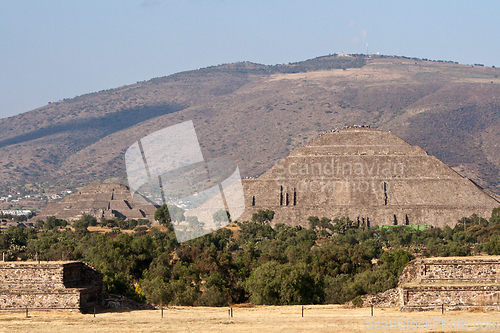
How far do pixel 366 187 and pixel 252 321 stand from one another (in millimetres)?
71673

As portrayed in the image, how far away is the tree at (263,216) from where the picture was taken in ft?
290

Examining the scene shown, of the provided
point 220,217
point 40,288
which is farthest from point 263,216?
point 40,288

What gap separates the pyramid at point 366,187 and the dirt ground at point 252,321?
2533 inches

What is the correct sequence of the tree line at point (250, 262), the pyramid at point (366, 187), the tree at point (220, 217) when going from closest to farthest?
the tree line at point (250, 262) < the tree at point (220, 217) < the pyramid at point (366, 187)

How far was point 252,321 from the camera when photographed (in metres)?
25.1

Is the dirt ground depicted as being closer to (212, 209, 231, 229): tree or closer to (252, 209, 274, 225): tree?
(212, 209, 231, 229): tree

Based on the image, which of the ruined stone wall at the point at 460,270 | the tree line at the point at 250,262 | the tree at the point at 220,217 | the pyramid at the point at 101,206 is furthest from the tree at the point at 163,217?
the ruined stone wall at the point at 460,270

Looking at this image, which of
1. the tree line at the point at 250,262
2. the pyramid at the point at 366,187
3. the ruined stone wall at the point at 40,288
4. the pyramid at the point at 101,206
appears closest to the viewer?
the ruined stone wall at the point at 40,288

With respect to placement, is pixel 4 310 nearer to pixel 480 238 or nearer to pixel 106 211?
pixel 480 238

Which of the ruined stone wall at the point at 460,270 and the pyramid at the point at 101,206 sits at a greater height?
the pyramid at the point at 101,206

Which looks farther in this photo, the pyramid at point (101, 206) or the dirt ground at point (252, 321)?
the pyramid at point (101, 206)

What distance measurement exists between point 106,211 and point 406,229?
4499 cm

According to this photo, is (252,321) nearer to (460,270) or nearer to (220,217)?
(460,270)

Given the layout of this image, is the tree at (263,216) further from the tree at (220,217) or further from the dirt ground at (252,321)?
the dirt ground at (252,321)
